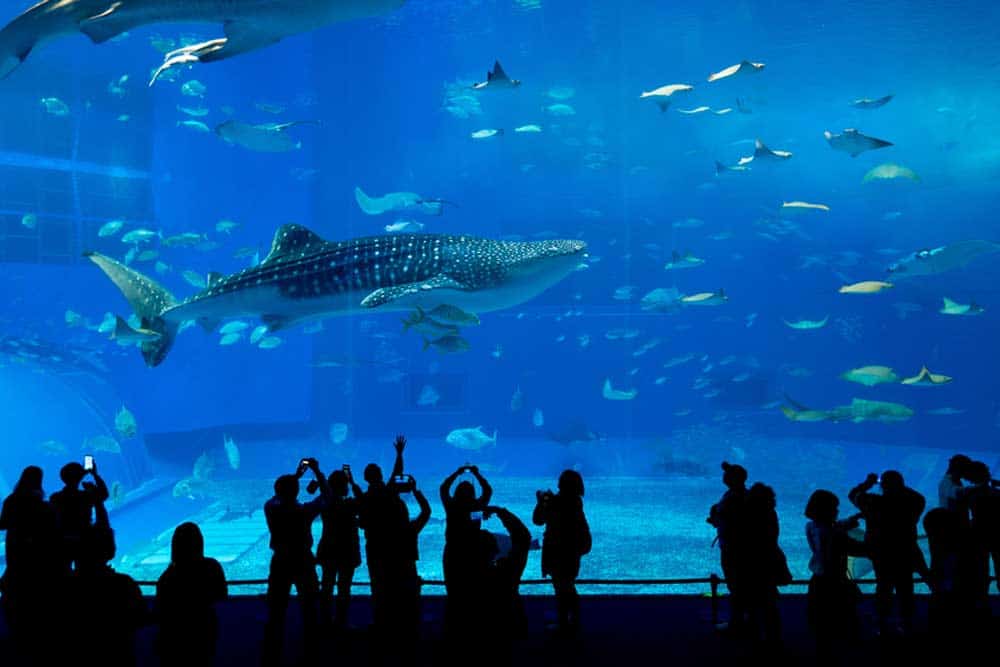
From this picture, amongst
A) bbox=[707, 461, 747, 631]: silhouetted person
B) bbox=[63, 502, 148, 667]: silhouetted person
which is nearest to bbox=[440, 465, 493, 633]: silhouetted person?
bbox=[63, 502, 148, 667]: silhouetted person

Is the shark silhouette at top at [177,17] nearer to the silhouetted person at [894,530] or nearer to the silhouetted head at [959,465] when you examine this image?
the silhouetted person at [894,530]

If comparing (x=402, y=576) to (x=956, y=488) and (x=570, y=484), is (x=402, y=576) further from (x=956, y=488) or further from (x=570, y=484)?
(x=956, y=488)

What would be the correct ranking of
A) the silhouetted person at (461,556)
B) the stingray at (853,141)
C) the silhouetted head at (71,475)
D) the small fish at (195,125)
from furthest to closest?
the small fish at (195,125), the stingray at (853,141), the silhouetted head at (71,475), the silhouetted person at (461,556)

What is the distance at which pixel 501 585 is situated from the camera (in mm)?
2574

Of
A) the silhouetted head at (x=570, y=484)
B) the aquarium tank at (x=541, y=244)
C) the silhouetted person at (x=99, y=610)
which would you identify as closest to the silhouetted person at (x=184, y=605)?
the silhouetted person at (x=99, y=610)

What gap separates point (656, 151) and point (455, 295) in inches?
915

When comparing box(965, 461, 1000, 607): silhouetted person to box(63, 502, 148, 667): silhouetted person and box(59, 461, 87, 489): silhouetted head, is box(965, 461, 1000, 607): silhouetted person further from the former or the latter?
box(59, 461, 87, 489): silhouetted head

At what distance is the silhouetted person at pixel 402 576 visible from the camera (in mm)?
3311

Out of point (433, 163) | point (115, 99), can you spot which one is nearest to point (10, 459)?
point (115, 99)

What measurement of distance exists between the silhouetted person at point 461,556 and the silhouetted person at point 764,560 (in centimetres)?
133

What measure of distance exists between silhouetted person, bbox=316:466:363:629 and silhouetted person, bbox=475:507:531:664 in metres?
1.14

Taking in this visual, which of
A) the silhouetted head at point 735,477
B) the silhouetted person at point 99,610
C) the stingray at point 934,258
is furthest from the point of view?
the stingray at point 934,258

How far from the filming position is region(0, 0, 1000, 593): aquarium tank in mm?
14617

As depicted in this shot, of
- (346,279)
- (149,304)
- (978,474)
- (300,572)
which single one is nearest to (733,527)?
(978,474)
